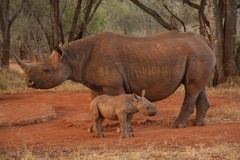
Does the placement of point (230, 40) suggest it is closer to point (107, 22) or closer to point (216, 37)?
point (216, 37)

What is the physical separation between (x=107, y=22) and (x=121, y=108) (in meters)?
28.3

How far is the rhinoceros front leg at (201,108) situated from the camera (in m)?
10.6

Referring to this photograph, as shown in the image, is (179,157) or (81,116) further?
(81,116)

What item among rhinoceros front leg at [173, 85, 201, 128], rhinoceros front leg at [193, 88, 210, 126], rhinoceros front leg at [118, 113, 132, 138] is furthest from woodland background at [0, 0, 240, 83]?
rhinoceros front leg at [193, 88, 210, 126]

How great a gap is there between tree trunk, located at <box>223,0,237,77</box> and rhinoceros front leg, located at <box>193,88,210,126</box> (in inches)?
281

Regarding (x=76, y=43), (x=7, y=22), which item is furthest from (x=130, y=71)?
(x=7, y=22)

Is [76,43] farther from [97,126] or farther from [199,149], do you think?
[199,149]

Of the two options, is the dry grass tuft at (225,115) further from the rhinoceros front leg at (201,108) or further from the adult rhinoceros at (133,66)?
the adult rhinoceros at (133,66)

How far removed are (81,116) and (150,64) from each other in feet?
7.08

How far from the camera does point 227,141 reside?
26.2 ft

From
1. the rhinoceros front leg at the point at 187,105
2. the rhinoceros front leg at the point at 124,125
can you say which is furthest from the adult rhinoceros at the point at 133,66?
the rhinoceros front leg at the point at 124,125

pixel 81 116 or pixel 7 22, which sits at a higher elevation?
pixel 7 22

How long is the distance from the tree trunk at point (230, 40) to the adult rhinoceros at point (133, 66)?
7.29m

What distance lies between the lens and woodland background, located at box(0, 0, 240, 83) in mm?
17797
